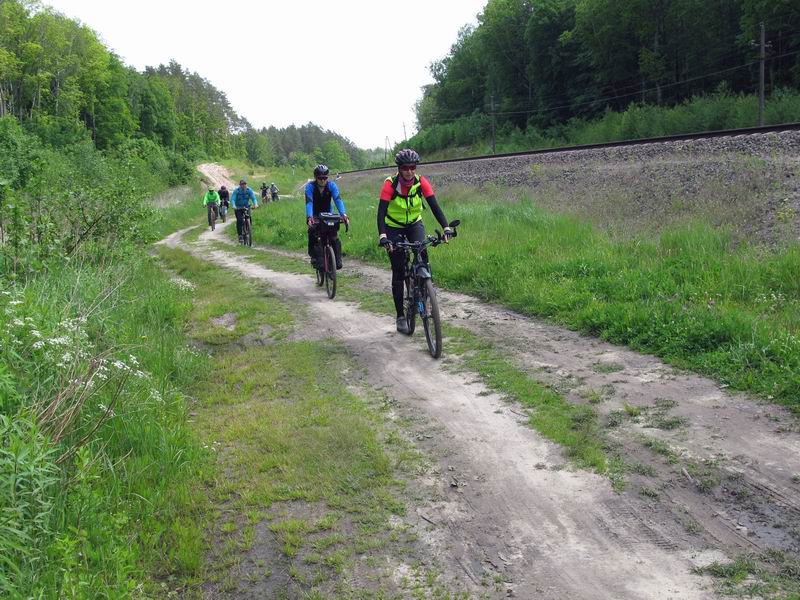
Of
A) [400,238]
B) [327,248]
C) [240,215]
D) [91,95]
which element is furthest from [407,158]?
[91,95]

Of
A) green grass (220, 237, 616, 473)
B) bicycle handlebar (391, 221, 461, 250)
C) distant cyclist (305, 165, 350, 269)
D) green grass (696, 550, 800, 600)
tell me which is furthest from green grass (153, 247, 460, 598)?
distant cyclist (305, 165, 350, 269)

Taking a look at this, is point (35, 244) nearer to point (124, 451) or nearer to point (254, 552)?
point (124, 451)

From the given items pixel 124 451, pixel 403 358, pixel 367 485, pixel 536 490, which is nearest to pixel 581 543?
pixel 536 490

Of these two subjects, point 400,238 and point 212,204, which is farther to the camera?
point 212,204

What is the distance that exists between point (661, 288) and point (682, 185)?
5.12 m

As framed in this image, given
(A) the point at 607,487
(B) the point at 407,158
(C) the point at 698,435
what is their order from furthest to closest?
(B) the point at 407,158 < (C) the point at 698,435 < (A) the point at 607,487

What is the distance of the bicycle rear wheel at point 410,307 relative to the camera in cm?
750

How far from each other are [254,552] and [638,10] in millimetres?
51259

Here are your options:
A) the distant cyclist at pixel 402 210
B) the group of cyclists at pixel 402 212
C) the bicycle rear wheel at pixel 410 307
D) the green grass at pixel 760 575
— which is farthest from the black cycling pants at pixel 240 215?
the green grass at pixel 760 575

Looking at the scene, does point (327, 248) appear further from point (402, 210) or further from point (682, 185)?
point (682, 185)

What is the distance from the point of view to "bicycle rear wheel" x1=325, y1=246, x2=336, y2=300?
10297mm

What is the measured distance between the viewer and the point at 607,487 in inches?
157

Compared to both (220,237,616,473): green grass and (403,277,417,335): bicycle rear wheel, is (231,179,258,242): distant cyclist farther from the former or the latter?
(220,237,616,473): green grass

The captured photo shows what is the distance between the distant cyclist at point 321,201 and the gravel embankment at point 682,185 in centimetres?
478
